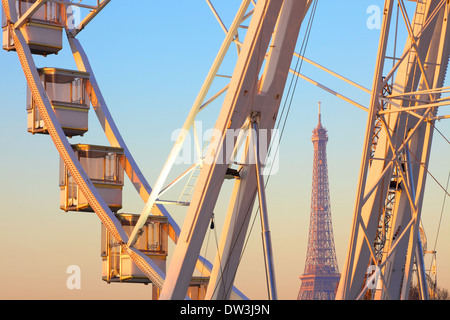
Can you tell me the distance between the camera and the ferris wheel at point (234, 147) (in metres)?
24.0

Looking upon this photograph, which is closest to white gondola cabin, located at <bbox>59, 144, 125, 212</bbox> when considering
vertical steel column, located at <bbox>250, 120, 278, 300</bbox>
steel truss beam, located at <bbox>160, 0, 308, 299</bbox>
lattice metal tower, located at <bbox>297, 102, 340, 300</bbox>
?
steel truss beam, located at <bbox>160, 0, 308, 299</bbox>

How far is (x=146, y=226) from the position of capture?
3788 cm

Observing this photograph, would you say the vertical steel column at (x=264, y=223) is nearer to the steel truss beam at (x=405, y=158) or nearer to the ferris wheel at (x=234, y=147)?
→ the ferris wheel at (x=234, y=147)

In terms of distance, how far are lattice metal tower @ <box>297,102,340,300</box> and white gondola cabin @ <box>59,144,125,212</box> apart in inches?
3881

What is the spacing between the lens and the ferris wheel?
24.0 meters

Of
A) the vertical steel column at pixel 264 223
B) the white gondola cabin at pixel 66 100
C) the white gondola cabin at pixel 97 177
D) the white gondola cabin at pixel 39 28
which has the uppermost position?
the white gondola cabin at pixel 39 28

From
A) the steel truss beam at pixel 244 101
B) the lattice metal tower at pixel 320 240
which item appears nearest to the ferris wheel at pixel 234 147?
the steel truss beam at pixel 244 101

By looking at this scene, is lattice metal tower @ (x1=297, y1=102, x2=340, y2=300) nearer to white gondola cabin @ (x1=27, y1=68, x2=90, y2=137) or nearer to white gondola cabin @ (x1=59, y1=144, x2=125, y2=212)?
white gondola cabin @ (x1=59, y1=144, x2=125, y2=212)

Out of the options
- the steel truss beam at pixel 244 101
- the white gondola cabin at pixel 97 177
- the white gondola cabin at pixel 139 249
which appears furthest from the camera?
the white gondola cabin at pixel 97 177

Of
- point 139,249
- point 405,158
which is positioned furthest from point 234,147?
point 139,249

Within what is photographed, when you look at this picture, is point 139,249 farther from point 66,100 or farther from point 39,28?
point 39,28

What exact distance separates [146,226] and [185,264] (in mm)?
13880

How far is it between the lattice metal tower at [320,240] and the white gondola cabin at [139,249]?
323 ft
